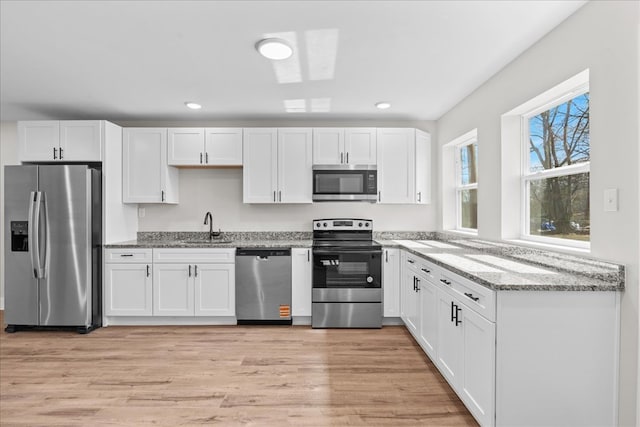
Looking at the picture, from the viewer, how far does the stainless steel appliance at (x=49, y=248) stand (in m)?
3.33

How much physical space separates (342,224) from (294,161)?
973 mm

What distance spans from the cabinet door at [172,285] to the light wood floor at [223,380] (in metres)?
0.32

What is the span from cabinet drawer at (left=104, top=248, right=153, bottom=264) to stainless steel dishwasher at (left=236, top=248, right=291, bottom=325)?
3.20 feet

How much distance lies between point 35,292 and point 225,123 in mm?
2722

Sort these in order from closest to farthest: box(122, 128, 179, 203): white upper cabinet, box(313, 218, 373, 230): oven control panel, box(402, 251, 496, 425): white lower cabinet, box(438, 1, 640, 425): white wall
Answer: box(438, 1, 640, 425): white wall, box(402, 251, 496, 425): white lower cabinet, box(122, 128, 179, 203): white upper cabinet, box(313, 218, 373, 230): oven control panel

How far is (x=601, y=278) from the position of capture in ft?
5.40

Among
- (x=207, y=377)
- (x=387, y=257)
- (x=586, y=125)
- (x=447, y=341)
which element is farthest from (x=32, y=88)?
(x=586, y=125)

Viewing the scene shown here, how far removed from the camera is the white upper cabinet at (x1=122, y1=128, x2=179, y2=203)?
3.84 metres

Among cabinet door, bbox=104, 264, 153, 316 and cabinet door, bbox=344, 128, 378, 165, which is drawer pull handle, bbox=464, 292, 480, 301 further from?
cabinet door, bbox=104, 264, 153, 316

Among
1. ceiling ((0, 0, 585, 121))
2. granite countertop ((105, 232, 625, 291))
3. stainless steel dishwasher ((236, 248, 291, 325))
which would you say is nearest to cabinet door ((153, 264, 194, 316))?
granite countertop ((105, 232, 625, 291))

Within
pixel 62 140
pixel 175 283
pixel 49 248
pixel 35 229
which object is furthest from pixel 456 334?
pixel 62 140

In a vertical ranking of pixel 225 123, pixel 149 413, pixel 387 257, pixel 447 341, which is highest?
pixel 225 123

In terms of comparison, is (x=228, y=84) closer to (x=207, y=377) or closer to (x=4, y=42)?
(x=4, y=42)

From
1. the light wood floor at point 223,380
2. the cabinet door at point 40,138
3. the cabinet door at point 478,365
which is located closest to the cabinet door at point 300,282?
the light wood floor at point 223,380
